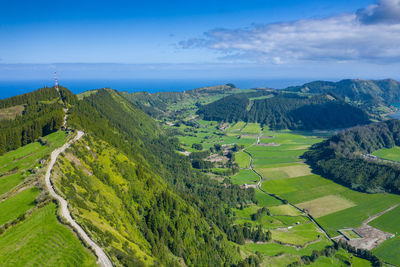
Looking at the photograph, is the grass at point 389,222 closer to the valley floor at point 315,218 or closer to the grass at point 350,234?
the valley floor at point 315,218

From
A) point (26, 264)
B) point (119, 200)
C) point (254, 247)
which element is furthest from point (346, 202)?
point (26, 264)

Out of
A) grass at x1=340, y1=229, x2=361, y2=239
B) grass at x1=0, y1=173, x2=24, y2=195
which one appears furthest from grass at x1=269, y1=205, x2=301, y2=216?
grass at x1=0, y1=173, x2=24, y2=195

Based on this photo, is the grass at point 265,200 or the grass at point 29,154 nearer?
the grass at point 29,154

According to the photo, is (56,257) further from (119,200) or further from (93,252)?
(119,200)

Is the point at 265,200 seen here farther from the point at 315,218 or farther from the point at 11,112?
the point at 11,112

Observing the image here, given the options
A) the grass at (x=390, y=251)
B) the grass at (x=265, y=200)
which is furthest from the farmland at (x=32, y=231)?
the grass at (x=265, y=200)

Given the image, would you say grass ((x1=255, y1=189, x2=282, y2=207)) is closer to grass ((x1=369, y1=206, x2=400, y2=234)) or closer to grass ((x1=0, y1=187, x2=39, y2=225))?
grass ((x1=369, y1=206, x2=400, y2=234))
